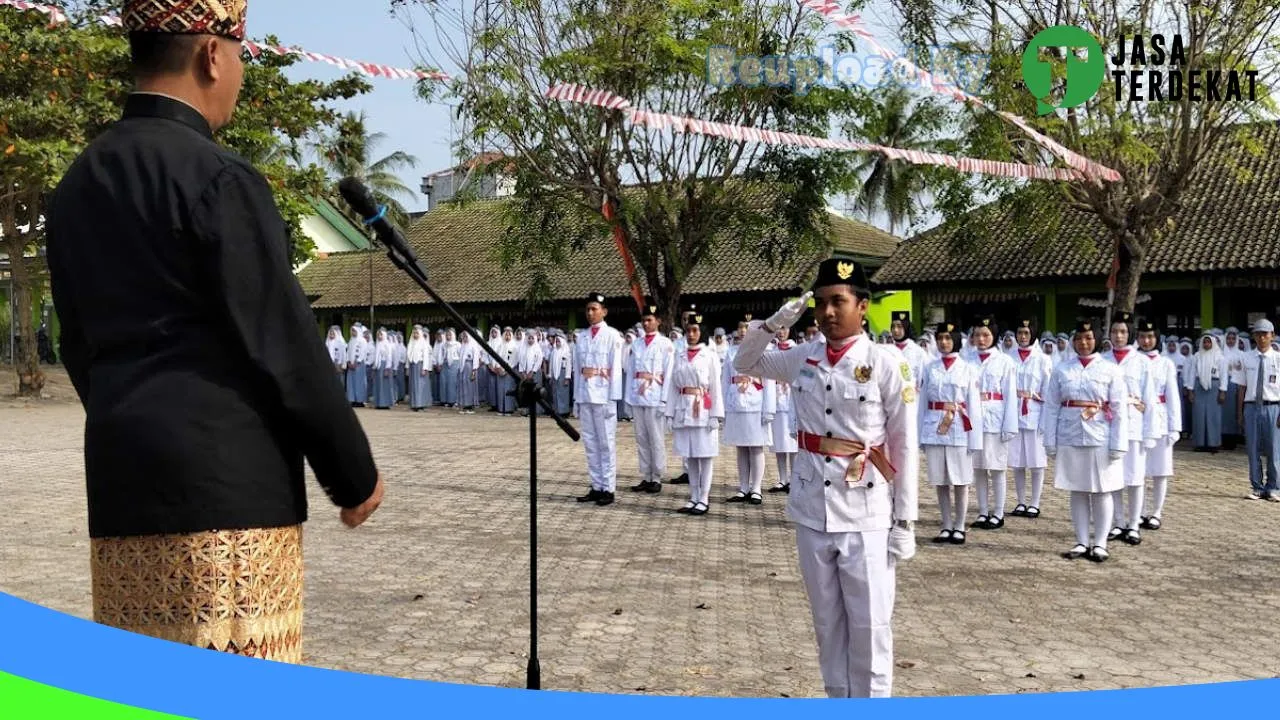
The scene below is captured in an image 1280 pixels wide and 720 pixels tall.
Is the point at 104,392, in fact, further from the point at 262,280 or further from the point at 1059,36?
the point at 1059,36

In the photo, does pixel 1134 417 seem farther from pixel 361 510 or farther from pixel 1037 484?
pixel 361 510

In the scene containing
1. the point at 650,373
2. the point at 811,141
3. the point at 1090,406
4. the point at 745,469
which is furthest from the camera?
the point at 811,141

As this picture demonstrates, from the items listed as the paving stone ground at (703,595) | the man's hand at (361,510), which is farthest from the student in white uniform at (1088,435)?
the man's hand at (361,510)

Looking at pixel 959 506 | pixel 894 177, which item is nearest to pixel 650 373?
pixel 959 506

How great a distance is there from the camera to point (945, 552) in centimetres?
960

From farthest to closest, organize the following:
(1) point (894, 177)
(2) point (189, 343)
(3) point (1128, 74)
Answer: (1) point (894, 177) < (3) point (1128, 74) < (2) point (189, 343)

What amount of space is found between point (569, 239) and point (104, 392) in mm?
21244

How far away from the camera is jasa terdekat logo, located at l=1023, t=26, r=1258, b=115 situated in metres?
18.8

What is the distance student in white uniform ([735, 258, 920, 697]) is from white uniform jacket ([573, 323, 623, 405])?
25.4 ft

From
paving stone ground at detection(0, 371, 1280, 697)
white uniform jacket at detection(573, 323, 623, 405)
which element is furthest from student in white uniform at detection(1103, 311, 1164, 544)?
white uniform jacket at detection(573, 323, 623, 405)

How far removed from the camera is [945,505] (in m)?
10.3

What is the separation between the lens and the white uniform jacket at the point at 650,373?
13414mm

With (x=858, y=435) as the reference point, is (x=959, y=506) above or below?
below

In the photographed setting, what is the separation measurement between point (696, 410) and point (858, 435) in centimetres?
776
